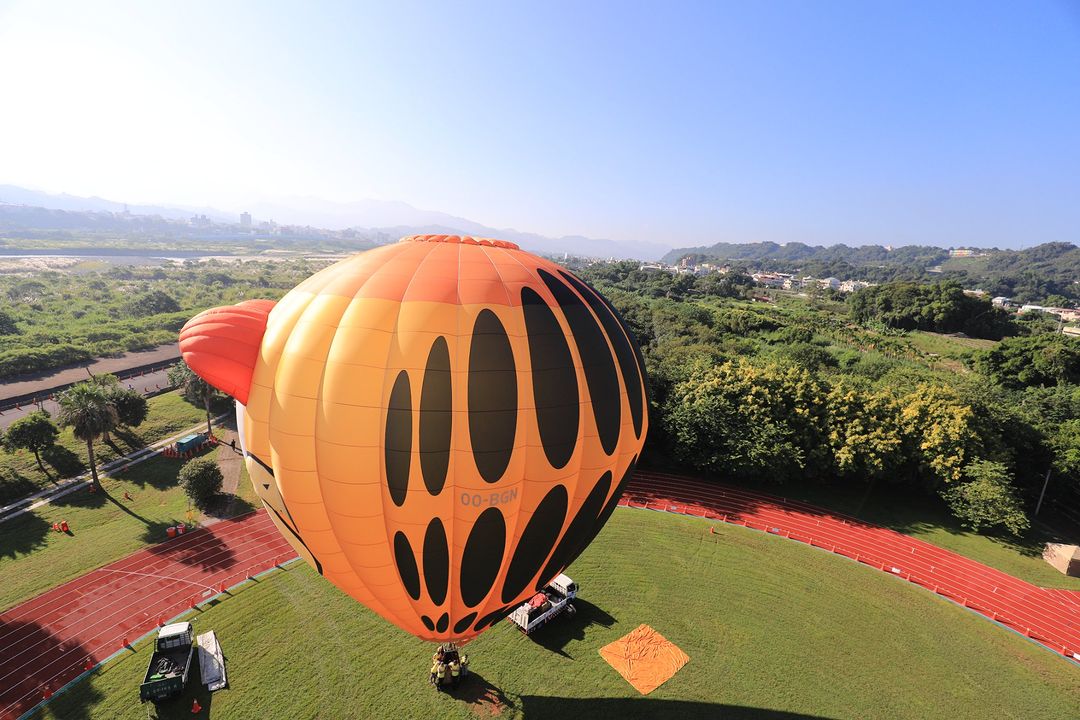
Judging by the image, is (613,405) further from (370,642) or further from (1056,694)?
(1056,694)

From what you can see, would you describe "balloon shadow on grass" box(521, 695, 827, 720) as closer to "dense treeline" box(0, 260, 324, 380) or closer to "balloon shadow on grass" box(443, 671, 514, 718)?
"balloon shadow on grass" box(443, 671, 514, 718)

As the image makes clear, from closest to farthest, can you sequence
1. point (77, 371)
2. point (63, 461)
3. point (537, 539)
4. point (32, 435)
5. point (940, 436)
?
point (537, 539)
point (940, 436)
point (32, 435)
point (63, 461)
point (77, 371)

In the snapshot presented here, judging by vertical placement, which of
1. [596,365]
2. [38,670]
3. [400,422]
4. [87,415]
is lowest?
[38,670]

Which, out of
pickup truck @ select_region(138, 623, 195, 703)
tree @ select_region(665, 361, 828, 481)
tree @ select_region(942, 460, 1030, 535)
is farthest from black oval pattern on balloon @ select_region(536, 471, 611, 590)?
tree @ select_region(942, 460, 1030, 535)

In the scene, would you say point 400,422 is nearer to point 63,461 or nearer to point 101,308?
point 63,461

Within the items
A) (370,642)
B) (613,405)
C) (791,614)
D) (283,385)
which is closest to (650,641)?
(791,614)

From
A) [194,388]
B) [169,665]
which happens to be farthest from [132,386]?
[169,665]

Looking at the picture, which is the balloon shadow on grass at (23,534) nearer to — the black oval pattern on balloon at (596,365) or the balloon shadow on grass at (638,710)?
the balloon shadow on grass at (638,710)
